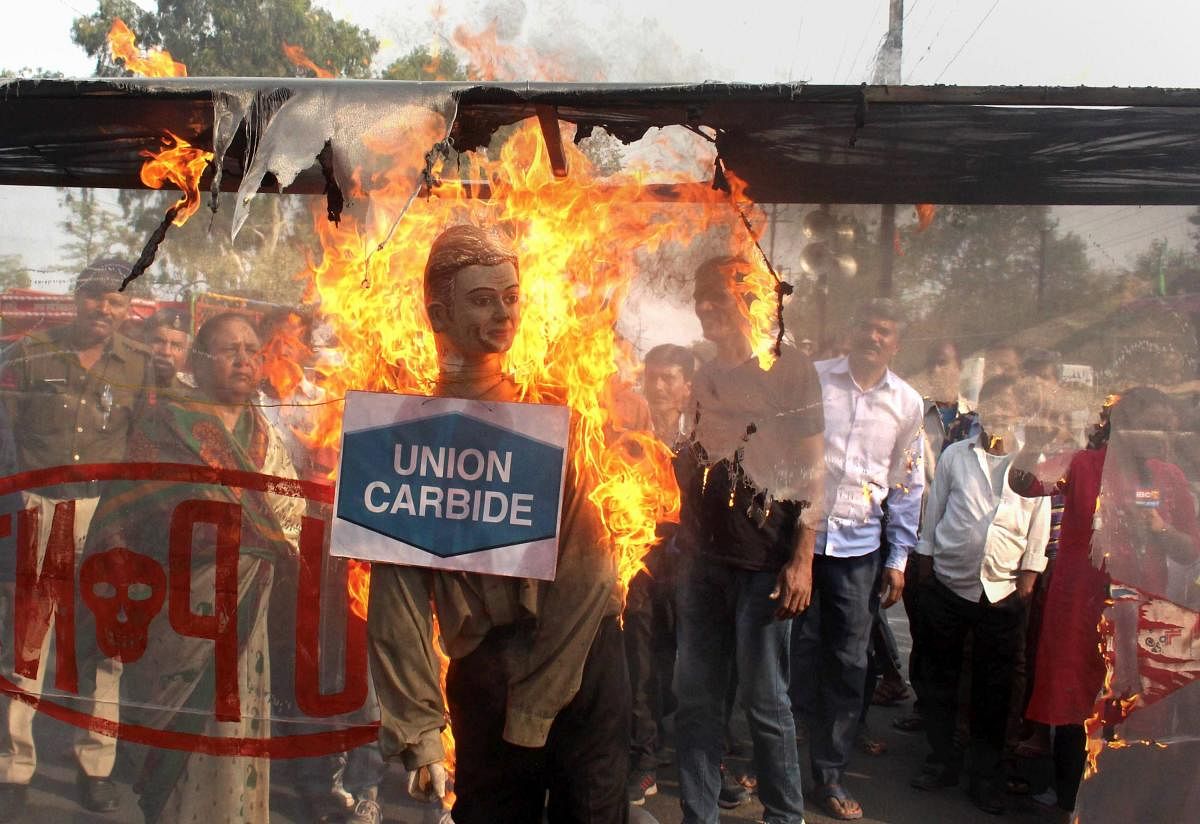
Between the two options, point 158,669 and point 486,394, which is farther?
point 158,669

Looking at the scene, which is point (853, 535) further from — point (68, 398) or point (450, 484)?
point (68, 398)

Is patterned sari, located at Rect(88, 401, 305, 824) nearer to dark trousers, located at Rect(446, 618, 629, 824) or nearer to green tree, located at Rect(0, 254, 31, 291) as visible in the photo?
green tree, located at Rect(0, 254, 31, 291)

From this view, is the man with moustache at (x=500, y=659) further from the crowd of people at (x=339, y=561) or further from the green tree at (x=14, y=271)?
the green tree at (x=14, y=271)

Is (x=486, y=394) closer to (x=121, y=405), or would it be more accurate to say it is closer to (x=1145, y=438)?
(x=121, y=405)

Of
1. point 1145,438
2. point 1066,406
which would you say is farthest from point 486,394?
point 1145,438

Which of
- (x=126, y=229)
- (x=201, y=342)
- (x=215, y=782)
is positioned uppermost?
(x=126, y=229)

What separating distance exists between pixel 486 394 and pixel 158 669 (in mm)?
1725

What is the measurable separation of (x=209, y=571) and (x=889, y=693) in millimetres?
4125

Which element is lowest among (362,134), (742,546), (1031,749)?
(1031,749)

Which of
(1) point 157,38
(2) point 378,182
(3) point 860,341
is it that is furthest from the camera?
(1) point 157,38

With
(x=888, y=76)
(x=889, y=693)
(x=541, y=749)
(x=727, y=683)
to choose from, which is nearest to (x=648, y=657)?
(x=727, y=683)

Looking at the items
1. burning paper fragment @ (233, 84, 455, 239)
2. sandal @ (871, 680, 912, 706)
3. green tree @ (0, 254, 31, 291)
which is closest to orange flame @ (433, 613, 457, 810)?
burning paper fragment @ (233, 84, 455, 239)

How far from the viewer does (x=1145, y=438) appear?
3.69m

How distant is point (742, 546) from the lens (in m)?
3.98
